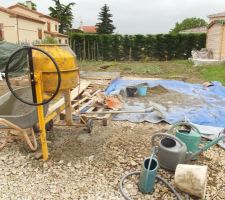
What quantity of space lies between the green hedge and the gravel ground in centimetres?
1532

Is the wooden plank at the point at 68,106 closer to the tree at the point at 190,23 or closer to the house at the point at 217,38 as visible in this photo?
the house at the point at 217,38

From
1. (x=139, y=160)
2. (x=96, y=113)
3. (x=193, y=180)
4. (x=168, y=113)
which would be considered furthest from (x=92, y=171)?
(x=168, y=113)

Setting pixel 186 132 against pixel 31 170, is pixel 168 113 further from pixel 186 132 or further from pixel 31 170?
pixel 31 170

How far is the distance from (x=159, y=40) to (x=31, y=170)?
17242 millimetres

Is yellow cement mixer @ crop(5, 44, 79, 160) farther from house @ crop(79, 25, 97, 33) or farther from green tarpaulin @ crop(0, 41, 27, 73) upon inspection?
house @ crop(79, 25, 97, 33)

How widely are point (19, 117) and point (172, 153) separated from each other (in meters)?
2.08

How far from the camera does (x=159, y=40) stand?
19.0m

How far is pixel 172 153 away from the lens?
3.09m

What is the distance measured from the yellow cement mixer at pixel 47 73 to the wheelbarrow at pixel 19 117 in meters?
0.25

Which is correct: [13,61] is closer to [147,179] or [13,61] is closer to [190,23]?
[147,179]

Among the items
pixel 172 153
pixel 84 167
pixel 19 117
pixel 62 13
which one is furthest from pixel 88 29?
pixel 172 153

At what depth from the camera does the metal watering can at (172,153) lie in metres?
3.10

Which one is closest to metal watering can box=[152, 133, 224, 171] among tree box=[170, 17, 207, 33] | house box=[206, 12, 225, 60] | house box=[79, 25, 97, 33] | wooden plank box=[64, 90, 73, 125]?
wooden plank box=[64, 90, 73, 125]

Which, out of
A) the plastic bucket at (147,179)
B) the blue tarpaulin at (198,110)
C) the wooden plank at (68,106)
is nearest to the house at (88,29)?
the blue tarpaulin at (198,110)
